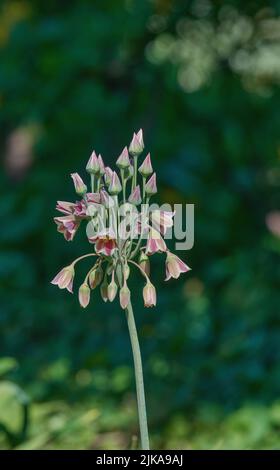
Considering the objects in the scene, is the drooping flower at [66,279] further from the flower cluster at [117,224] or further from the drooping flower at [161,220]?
the drooping flower at [161,220]

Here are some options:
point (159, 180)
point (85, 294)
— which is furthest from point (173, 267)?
point (159, 180)

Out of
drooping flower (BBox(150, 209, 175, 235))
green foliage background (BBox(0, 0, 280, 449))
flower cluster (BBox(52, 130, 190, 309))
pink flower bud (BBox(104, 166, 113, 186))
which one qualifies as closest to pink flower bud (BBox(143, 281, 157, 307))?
flower cluster (BBox(52, 130, 190, 309))

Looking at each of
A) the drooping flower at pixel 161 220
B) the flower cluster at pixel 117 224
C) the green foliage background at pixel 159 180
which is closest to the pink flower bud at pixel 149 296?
the flower cluster at pixel 117 224

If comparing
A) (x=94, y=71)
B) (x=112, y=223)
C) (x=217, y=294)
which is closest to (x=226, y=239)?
(x=217, y=294)

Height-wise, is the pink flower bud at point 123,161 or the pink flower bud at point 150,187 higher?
the pink flower bud at point 123,161

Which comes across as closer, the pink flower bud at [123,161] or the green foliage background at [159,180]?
the pink flower bud at [123,161]

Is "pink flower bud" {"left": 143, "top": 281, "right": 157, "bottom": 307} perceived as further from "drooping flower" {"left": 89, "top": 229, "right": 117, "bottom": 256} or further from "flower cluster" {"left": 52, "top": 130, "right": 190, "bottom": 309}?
"drooping flower" {"left": 89, "top": 229, "right": 117, "bottom": 256}
